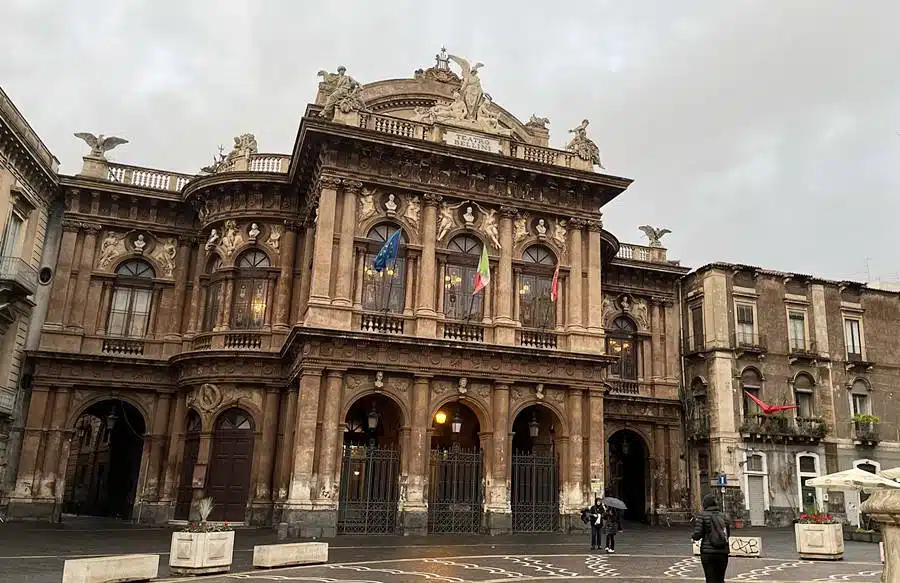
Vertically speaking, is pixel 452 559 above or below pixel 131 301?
below

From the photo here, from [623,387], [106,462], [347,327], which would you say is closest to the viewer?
[347,327]

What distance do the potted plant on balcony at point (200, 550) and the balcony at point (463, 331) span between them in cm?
1094

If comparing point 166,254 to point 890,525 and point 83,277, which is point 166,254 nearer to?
point 83,277

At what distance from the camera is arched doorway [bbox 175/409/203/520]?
24578 mm

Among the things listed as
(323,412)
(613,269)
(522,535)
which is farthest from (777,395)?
(323,412)

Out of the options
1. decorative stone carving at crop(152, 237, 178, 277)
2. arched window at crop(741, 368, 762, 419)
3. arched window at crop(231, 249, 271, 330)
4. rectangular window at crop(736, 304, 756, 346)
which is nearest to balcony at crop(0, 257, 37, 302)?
decorative stone carving at crop(152, 237, 178, 277)

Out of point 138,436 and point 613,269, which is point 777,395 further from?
point 138,436

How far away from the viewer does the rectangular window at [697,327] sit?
3338 centimetres

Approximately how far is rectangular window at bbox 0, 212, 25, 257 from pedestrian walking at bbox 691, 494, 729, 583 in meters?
23.3

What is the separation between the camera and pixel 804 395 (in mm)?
33625

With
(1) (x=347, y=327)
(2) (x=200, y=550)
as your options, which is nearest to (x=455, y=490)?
(1) (x=347, y=327)

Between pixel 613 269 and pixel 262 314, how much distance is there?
15897mm

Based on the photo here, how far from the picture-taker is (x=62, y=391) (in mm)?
25422

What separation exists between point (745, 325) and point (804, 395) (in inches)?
174
